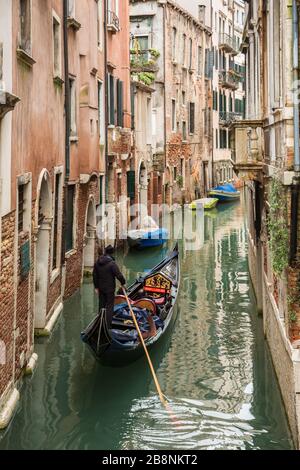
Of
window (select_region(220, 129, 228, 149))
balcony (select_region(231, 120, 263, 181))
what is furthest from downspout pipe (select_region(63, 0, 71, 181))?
window (select_region(220, 129, 228, 149))

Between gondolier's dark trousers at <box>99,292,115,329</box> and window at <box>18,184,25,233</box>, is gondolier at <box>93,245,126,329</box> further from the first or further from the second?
window at <box>18,184,25,233</box>

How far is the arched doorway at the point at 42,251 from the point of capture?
36.2 feet

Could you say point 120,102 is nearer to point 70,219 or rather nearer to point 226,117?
point 70,219

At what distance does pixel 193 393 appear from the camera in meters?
8.80

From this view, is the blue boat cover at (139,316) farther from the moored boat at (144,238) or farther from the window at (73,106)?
the moored boat at (144,238)

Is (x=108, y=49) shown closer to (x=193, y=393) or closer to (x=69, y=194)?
(x=69, y=194)

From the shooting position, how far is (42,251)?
11234 millimetres

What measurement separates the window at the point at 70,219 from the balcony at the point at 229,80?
28.8 m

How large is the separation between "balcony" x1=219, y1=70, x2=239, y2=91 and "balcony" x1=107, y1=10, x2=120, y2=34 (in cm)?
2376

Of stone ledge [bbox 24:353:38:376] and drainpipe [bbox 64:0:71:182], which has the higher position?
drainpipe [bbox 64:0:71:182]

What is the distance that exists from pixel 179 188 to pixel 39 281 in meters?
21.4

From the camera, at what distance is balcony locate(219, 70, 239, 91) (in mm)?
41875

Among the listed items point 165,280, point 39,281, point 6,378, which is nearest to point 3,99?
point 6,378

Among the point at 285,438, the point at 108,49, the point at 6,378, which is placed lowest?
the point at 285,438
